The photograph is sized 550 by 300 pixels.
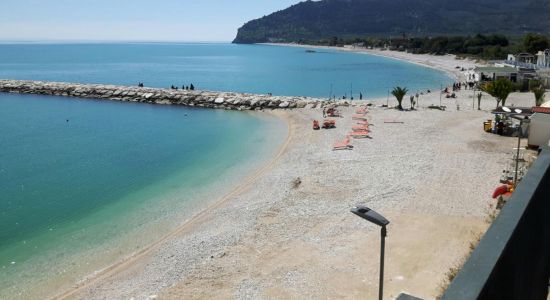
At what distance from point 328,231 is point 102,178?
15406 mm

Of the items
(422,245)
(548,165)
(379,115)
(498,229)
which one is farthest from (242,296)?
(379,115)

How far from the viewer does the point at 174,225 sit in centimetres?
1812

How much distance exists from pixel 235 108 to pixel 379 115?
17686mm

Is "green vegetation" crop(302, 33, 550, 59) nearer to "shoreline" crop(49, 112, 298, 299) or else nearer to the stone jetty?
the stone jetty

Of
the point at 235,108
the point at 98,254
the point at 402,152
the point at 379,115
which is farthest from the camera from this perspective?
the point at 235,108

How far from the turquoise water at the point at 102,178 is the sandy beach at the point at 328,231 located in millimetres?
1479

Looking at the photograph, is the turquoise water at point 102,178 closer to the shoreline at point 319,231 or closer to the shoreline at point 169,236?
the shoreline at point 169,236

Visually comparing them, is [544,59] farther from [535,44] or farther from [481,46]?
[481,46]

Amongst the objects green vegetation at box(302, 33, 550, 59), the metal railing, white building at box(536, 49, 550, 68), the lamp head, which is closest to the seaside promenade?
the lamp head

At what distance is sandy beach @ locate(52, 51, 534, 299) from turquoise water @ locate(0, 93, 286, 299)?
148cm

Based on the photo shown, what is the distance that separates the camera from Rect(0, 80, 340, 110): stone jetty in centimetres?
4900

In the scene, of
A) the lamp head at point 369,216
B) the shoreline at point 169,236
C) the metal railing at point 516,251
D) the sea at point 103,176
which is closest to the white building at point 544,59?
the sea at point 103,176

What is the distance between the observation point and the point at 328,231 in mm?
15297

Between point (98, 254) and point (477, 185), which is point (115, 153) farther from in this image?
point (477, 185)
